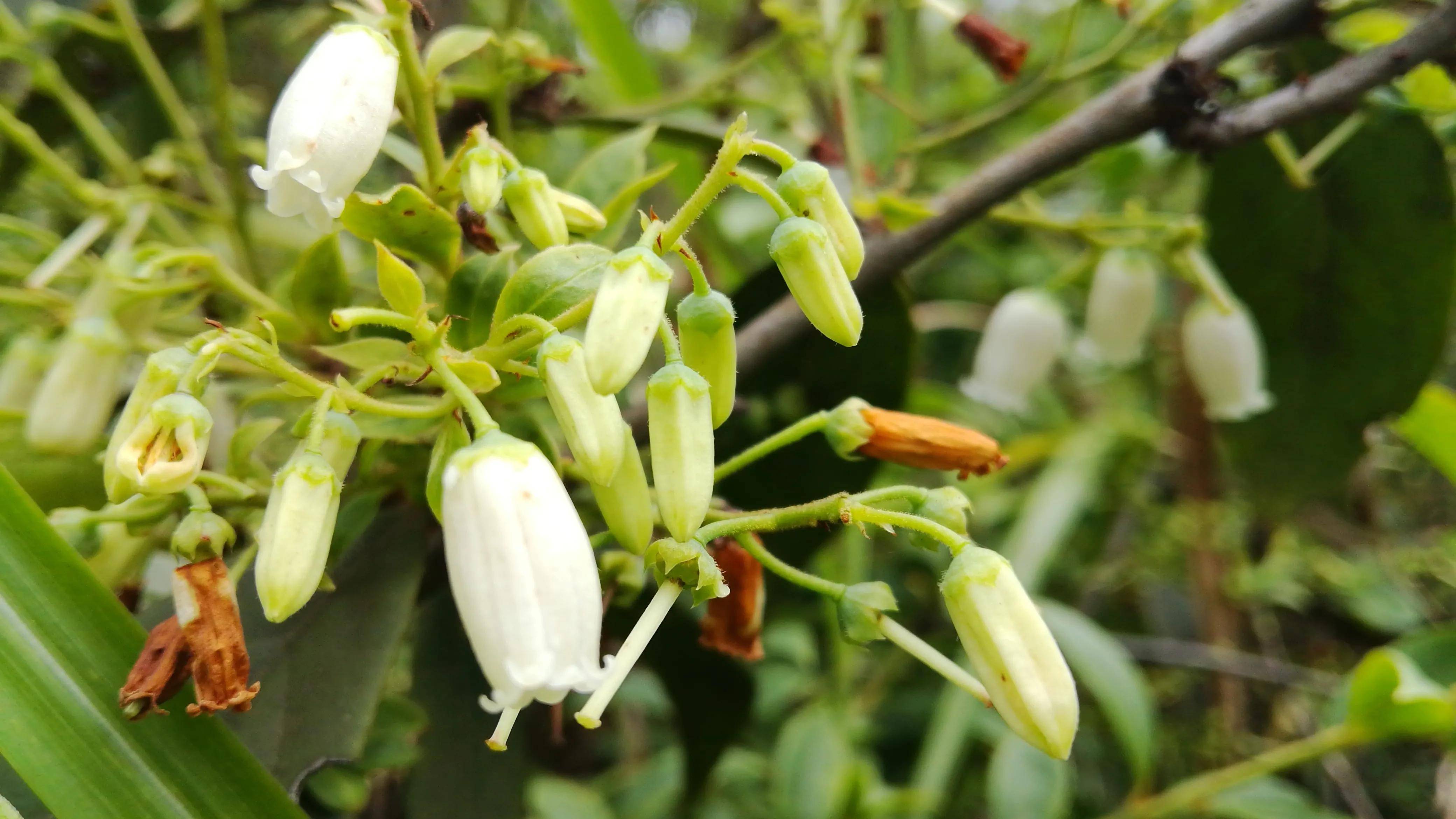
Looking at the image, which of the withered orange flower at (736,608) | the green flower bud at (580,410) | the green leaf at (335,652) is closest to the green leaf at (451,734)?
the green leaf at (335,652)

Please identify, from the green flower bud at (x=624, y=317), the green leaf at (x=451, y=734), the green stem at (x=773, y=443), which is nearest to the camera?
the green flower bud at (x=624, y=317)

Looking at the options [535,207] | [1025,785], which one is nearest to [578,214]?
[535,207]

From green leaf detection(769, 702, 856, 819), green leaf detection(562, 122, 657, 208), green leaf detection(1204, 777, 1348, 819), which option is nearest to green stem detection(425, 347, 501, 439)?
green leaf detection(562, 122, 657, 208)

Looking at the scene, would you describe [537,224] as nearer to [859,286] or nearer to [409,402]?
[409,402]

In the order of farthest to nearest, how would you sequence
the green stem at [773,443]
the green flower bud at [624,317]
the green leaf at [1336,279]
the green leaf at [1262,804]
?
the green leaf at [1262,804] → the green leaf at [1336,279] → the green stem at [773,443] → the green flower bud at [624,317]

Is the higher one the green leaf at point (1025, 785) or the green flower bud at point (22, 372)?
the green flower bud at point (22, 372)

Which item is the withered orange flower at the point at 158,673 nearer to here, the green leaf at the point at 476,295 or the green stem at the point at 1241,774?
the green leaf at the point at 476,295
